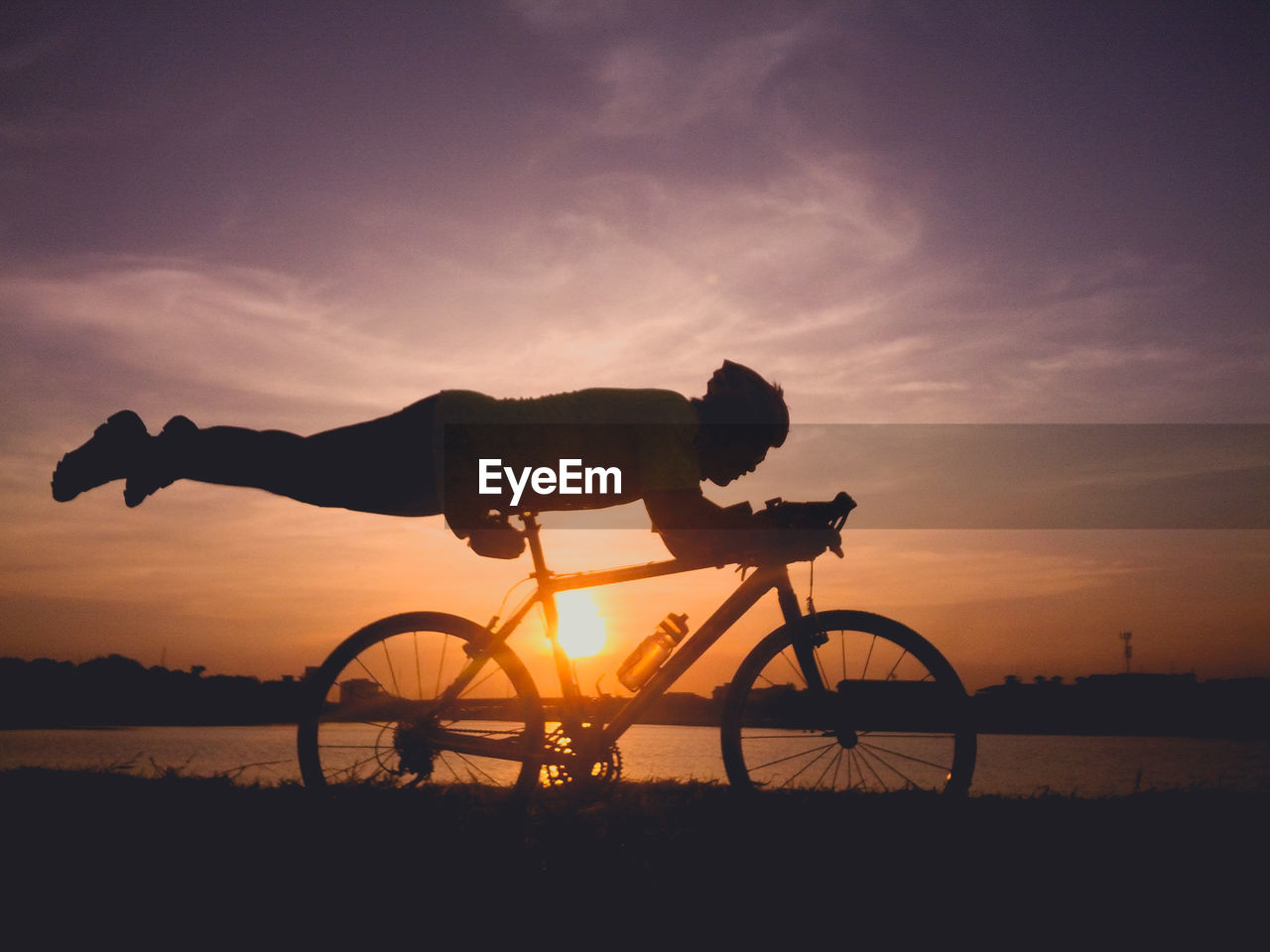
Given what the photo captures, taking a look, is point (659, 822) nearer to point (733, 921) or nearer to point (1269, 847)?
point (733, 921)

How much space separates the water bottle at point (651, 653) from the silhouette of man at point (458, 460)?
455mm

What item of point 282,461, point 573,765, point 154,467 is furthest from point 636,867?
point 154,467

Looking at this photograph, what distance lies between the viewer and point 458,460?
4.64 metres

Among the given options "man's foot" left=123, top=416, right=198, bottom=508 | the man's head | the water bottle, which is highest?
the man's head

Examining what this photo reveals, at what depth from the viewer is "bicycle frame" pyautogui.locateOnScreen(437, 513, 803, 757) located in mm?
4746

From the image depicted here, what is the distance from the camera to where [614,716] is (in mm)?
4754

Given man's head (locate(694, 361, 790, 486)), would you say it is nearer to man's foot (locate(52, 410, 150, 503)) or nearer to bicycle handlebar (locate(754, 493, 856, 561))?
Result: bicycle handlebar (locate(754, 493, 856, 561))

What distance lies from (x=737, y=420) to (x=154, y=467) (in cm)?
329

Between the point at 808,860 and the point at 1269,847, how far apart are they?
2.33m

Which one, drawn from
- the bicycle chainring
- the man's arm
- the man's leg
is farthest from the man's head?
the bicycle chainring

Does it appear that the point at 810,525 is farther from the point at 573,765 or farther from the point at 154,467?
the point at 154,467

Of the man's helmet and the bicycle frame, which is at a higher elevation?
the man's helmet

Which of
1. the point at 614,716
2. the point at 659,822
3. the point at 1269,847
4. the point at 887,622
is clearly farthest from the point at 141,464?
the point at 1269,847

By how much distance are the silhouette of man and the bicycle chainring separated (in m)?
1.13
